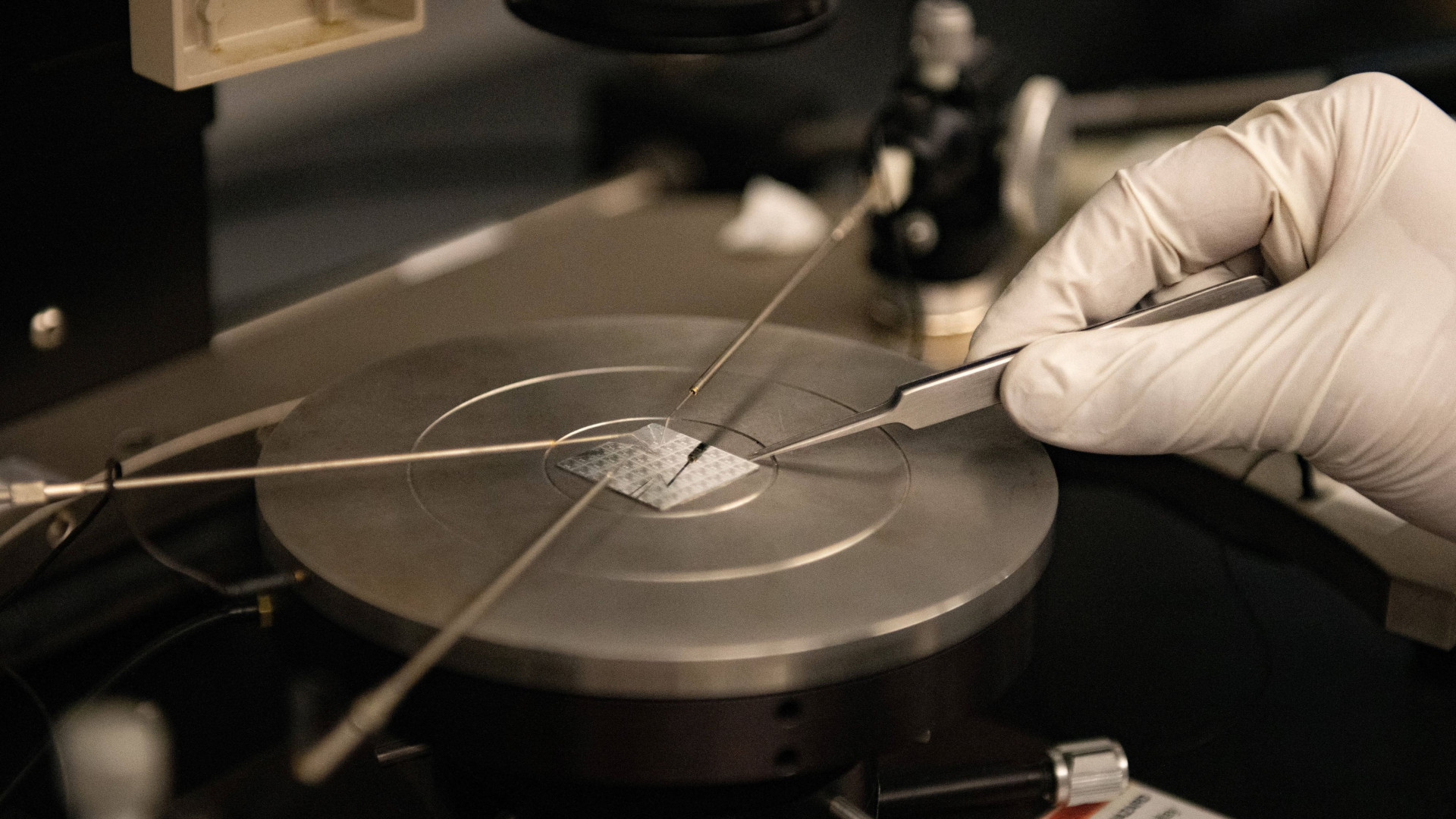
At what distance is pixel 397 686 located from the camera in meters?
0.62

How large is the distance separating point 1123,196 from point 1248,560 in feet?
→ 1.00

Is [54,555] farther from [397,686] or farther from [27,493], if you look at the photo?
[397,686]

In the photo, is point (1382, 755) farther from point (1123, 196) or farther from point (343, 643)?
point (343, 643)

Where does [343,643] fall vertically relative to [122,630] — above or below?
above

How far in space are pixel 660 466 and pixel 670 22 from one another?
0.28 meters

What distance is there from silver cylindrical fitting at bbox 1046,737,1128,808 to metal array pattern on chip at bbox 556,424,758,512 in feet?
0.85

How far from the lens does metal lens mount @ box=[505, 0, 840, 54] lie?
0.85m

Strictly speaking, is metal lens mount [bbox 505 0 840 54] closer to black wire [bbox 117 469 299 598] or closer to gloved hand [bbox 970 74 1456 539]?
gloved hand [bbox 970 74 1456 539]

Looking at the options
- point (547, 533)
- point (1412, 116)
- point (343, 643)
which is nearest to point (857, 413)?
point (547, 533)

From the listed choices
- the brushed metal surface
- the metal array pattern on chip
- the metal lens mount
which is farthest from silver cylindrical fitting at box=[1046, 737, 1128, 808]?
the metal lens mount

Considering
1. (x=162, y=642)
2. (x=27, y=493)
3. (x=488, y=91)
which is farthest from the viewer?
(x=488, y=91)

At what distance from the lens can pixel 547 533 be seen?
73 centimetres

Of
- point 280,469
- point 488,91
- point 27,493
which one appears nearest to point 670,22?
point 280,469

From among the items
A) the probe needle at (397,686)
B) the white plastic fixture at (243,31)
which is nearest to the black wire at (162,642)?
the probe needle at (397,686)
